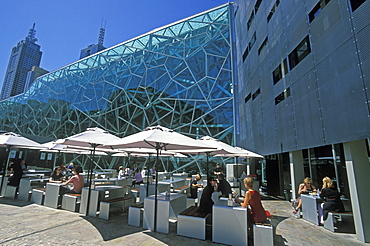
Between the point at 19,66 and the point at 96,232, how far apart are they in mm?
195405

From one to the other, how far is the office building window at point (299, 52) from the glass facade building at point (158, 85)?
9.26m

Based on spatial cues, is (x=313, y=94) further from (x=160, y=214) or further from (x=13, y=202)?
(x=13, y=202)

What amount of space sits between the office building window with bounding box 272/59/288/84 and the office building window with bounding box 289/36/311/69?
0.57 m

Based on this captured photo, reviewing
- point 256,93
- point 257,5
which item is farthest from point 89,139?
point 257,5

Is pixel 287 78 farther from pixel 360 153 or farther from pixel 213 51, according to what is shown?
pixel 213 51

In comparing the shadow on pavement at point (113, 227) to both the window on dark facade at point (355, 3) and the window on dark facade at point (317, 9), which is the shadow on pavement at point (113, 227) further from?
the window on dark facade at point (317, 9)

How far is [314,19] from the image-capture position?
23.0 feet

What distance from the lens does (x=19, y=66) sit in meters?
148

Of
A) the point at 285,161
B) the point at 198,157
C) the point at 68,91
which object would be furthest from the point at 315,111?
the point at 68,91

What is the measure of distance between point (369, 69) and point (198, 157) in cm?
1542

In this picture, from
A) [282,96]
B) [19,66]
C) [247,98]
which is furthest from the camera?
[19,66]

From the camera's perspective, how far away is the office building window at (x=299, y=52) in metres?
7.63

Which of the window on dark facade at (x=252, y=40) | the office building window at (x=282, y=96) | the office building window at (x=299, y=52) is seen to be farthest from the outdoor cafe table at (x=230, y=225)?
the window on dark facade at (x=252, y=40)

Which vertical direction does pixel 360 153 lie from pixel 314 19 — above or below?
below
